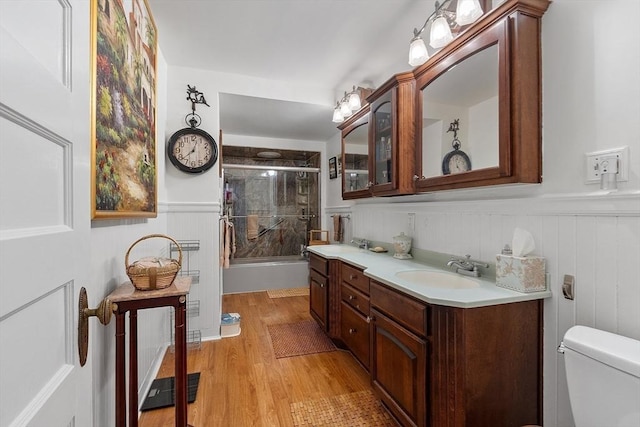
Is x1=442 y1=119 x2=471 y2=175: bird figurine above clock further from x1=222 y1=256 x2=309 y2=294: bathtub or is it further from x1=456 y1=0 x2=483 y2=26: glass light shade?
x1=222 y1=256 x2=309 y2=294: bathtub

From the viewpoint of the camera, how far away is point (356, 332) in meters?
2.06

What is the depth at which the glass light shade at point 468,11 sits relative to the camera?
1393 mm

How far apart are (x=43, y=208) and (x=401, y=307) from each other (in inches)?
53.7

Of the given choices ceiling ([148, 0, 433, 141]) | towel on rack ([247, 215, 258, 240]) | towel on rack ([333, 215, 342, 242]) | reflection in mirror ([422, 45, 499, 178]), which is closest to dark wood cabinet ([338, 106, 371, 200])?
ceiling ([148, 0, 433, 141])

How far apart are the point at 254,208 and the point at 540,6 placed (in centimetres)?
437

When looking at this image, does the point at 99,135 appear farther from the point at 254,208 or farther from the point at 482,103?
the point at 254,208

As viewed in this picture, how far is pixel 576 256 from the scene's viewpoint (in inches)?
46.2

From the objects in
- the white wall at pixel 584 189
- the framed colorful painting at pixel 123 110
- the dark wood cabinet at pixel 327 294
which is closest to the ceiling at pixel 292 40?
the framed colorful painting at pixel 123 110

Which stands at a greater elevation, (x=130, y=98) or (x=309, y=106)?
(x=309, y=106)

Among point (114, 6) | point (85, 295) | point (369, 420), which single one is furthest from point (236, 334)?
point (114, 6)

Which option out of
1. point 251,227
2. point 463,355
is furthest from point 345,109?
point 251,227

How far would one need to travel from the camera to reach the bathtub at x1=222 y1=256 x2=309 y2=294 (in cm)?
417

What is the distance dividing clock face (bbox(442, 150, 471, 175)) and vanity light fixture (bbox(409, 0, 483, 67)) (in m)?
0.60

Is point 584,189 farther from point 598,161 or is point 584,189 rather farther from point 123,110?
point 123,110
